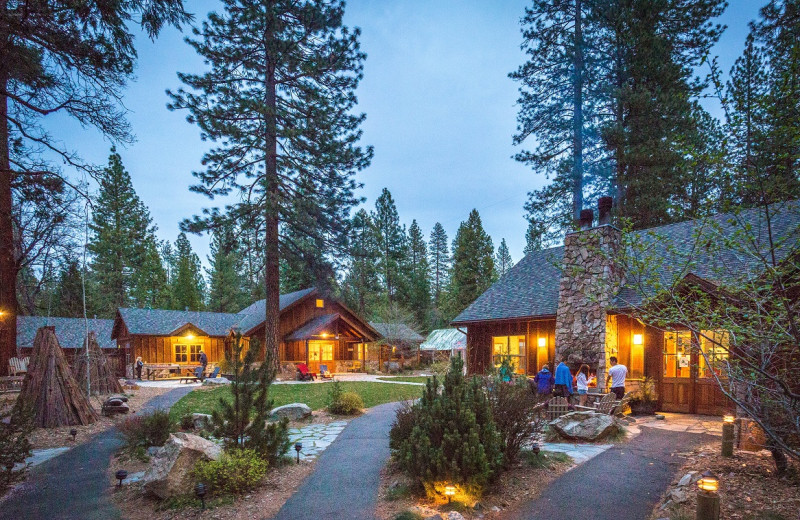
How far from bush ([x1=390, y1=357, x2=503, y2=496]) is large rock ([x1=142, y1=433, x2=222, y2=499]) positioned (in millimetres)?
2827

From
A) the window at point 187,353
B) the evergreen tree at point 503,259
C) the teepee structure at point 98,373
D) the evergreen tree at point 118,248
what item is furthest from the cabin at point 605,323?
the evergreen tree at point 503,259

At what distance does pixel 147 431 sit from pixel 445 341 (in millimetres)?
27873

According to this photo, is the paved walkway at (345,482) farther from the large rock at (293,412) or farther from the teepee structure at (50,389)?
the teepee structure at (50,389)

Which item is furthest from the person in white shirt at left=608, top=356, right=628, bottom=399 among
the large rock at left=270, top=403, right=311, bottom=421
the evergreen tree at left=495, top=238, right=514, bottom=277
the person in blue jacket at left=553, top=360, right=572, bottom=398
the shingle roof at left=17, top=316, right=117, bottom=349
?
the evergreen tree at left=495, top=238, right=514, bottom=277

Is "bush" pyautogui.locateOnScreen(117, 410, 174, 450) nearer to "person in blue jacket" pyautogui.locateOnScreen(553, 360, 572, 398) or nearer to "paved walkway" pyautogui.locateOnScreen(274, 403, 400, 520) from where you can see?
"paved walkway" pyautogui.locateOnScreen(274, 403, 400, 520)

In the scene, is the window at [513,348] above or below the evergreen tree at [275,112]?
below

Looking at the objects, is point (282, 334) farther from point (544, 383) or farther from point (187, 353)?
point (544, 383)

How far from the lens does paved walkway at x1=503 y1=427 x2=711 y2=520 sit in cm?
514

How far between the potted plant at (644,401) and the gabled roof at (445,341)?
1993 cm

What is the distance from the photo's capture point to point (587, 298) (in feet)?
38.8

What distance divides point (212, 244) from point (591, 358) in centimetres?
4648

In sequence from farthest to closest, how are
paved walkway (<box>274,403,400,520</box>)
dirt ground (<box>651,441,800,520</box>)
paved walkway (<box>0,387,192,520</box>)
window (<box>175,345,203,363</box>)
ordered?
1. window (<box>175,345,203,363</box>)
2. paved walkway (<box>0,387,192,520</box>)
3. paved walkway (<box>274,403,400,520</box>)
4. dirt ground (<box>651,441,800,520</box>)

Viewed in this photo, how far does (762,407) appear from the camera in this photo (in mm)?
6062

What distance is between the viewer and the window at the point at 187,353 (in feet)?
95.2
